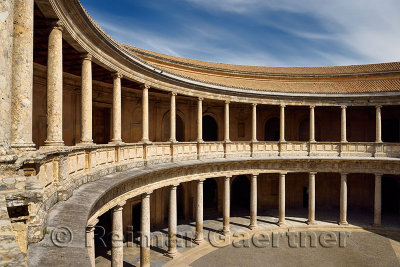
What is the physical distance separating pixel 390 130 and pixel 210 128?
14844mm

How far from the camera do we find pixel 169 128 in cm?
2212

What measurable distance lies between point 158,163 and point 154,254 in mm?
5526

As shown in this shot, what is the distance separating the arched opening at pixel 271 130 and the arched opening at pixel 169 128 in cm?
805

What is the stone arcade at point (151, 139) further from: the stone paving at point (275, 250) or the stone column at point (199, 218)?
the stone paving at point (275, 250)

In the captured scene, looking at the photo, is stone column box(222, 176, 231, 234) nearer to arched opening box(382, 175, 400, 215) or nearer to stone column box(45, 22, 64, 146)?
stone column box(45, 22, 64, 146)

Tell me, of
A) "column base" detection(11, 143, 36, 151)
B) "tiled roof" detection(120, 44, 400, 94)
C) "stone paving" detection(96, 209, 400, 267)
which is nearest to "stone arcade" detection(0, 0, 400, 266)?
"column base" detection(11, 143, 36, 151)

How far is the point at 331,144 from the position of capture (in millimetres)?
22297

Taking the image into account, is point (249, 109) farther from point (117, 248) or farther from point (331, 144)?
point (117, 248)

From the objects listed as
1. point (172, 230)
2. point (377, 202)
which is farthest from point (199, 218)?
point (377, 202)

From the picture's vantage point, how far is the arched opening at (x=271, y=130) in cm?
2659

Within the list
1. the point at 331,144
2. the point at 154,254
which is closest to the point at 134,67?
the point at 154,254

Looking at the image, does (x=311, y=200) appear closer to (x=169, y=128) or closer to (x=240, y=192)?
(x=240, y=192)

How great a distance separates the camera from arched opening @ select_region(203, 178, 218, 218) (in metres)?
25.7

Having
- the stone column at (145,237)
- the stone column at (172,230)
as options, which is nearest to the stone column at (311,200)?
the stone column at (172,230)
